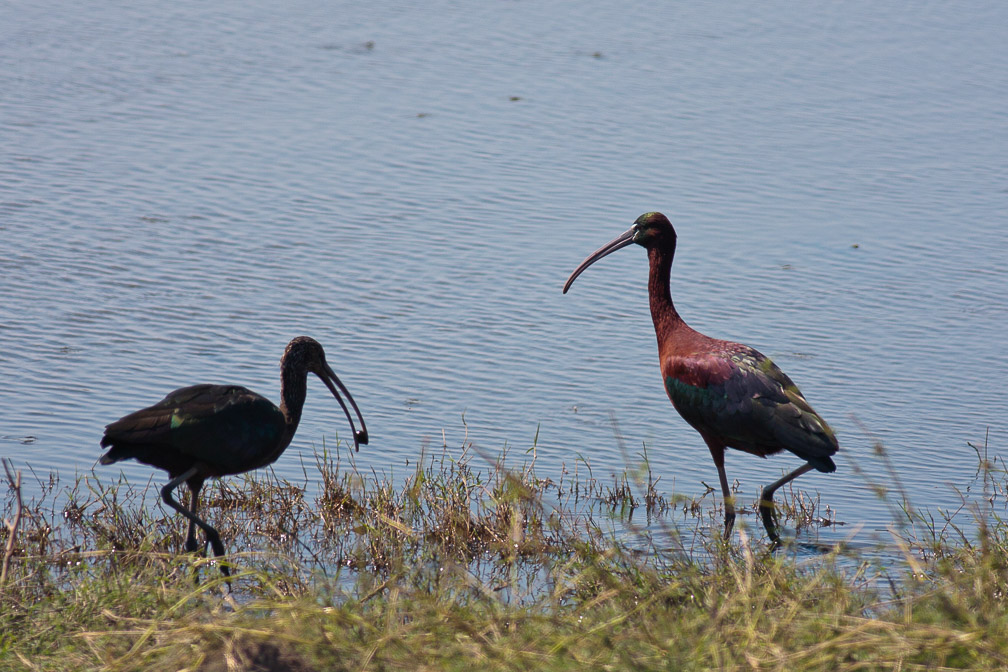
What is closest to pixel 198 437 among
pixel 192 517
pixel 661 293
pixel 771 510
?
pixel 192 517

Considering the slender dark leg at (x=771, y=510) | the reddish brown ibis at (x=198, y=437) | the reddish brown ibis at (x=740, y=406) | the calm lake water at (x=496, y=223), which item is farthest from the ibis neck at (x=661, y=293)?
the reddish brown ibis at (x=198, y=437)

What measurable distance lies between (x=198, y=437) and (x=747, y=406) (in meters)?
2.45

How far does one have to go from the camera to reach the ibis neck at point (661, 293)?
725 centimetres

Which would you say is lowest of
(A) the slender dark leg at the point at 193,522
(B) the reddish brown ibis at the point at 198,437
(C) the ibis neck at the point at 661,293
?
(A) the slender dark leg at the point at 193,522

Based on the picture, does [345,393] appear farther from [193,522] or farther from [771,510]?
[771,510]

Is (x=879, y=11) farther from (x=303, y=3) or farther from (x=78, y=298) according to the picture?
(x=78, y=298)

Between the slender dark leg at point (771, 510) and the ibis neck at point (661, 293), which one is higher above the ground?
the ibis neck at point (661, 293)

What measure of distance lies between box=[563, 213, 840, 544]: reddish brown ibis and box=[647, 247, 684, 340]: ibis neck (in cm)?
8

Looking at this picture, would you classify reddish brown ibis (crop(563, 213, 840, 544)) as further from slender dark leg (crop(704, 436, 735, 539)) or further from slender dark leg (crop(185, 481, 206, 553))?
slender dark leg (crop(185, 481, 206, 553))

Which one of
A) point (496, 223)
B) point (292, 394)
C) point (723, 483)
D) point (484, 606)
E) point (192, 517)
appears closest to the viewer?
point (484, 606)

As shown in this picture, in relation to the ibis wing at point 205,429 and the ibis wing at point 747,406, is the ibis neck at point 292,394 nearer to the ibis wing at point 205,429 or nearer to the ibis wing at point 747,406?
the ibis wing at point 205,429

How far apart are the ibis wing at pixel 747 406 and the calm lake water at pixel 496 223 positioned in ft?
1.82

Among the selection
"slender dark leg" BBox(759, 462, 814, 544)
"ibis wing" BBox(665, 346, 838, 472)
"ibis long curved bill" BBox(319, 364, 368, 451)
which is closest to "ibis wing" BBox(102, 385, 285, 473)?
"ibis long curved bill" BBox(319, 364, 368, 451)

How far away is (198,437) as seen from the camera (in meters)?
5.59
